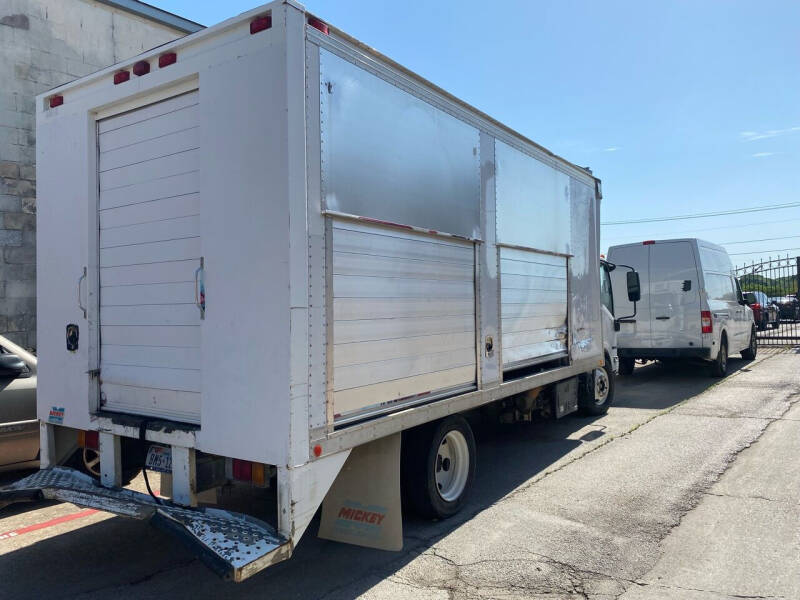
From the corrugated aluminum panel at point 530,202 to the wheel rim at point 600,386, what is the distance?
248 centimetres

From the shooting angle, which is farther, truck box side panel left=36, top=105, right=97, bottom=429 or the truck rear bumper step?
truck box side panel left=36, top=105, right=97, bottom=429

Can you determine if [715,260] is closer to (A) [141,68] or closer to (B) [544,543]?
(B) [544,543]

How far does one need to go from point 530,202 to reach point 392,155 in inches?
95.2

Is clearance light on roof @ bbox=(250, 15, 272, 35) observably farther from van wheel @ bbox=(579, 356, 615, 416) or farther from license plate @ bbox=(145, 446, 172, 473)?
van wheel @ bbox=(579, 356, 615, 416)

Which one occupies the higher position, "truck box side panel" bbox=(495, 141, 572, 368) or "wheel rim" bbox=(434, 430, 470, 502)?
"truck box side panel" bbox=(495, 141, 572, 368)

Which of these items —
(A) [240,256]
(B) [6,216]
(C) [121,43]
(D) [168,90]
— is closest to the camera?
(A) [240,256]

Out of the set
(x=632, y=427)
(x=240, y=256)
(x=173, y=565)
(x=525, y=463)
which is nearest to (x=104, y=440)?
(x=173, y=565)

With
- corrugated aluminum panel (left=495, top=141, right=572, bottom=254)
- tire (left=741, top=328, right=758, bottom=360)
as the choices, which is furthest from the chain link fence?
corrugated aluminum panel (left=495, top=141, right=572, bottom=254)

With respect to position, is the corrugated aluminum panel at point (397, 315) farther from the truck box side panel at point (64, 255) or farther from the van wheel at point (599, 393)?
the van wheel at point (599, 393)

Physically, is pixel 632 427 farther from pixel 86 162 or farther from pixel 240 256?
pixel 86 162

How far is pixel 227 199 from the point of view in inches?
145

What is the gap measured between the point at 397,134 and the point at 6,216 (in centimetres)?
795

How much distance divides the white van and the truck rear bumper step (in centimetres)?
997

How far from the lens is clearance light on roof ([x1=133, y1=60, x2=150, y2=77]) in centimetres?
413
